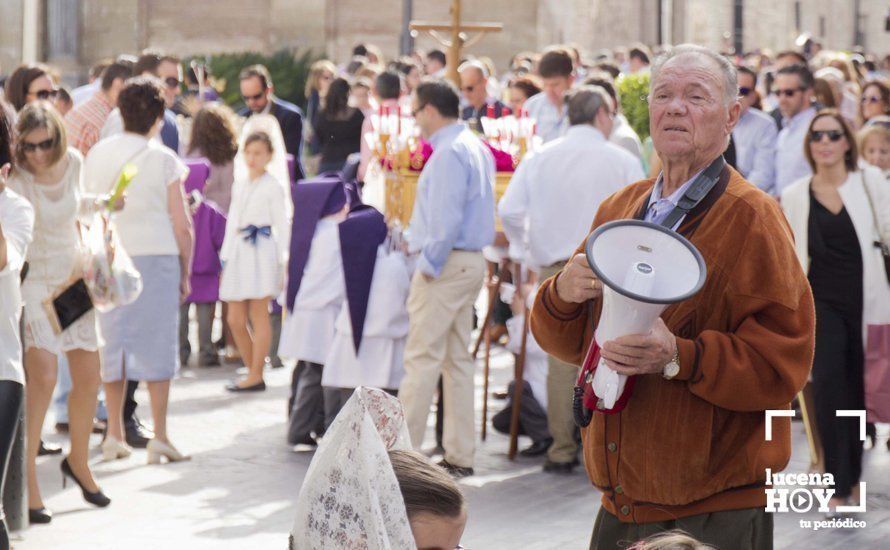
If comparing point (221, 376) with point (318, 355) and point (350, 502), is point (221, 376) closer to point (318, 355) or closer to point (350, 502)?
point (318, 355)

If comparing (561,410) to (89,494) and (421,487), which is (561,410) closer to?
(89,494)

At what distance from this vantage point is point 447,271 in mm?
8516

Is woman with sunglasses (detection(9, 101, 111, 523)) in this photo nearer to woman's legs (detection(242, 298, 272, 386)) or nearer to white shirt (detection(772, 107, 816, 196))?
woman's legs (detection(242, 298, 272, 386))

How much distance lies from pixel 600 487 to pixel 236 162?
7.81 metres

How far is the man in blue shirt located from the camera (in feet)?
27.6

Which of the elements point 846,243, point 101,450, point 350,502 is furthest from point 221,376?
point 350,502

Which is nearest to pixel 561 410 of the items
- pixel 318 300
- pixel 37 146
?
pixel 318 300

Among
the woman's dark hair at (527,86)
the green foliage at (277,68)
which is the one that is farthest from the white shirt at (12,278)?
the green foliage at (277,68)

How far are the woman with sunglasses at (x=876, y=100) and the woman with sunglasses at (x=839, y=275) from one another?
505 centimetres

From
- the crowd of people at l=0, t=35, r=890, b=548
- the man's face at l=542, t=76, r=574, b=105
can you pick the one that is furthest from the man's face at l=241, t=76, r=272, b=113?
the man's face at l=542, t=76, r=574, b=105

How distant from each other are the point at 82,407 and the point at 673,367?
4698mm

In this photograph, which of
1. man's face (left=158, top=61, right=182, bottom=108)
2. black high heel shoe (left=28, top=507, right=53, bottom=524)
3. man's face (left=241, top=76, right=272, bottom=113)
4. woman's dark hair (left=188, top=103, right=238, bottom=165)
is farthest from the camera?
man's face (left=241, top=76, right=272, bottom=113)

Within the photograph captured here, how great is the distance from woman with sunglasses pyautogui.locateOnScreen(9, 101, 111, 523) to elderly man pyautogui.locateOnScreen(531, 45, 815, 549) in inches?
156

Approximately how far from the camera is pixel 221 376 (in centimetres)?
1202
